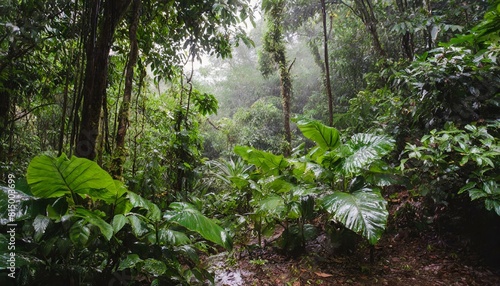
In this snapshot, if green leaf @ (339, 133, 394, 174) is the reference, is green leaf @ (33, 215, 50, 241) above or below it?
below

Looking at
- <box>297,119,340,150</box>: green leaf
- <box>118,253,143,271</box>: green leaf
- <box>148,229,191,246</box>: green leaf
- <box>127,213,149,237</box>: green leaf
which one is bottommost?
<box>118,253,143,271</box>: green leaf

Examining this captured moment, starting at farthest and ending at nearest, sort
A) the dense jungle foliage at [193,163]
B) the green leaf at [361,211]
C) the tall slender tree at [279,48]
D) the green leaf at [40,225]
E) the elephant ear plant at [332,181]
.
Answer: the tall slender tree at [279,48], the elephant ear plant at [332,181], the green leaf at [361,211], the dense jungle foliage at [193,163], the green leaf at [40,225]

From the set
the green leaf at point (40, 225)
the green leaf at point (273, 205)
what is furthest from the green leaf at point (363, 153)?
the green leaf at point (40, 225)

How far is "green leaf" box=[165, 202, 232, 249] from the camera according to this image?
1629mm

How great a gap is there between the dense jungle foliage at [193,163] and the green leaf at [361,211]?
1 centimetres

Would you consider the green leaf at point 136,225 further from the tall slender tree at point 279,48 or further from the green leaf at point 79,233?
the tall slender tree at point 279,48

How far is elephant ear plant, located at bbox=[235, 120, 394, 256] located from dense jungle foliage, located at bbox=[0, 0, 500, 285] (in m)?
0.01

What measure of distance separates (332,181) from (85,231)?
188cm

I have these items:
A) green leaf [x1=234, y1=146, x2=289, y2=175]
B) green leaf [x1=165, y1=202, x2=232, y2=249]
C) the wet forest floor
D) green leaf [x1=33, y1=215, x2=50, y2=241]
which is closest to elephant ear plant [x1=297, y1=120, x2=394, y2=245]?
green leaf [x1=234, y1=146, x2=289, y2=175]

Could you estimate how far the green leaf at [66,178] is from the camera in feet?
4.67

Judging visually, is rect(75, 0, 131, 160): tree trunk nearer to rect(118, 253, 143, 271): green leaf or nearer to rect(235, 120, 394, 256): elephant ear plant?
rect(118, 253, 143, 271): green leaf

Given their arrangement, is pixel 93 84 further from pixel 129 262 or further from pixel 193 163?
pixel 193 163

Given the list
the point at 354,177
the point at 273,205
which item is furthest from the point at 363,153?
the point at 273,205

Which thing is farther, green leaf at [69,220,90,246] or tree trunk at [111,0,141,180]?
tree trunk at [111,0,141,180]
